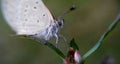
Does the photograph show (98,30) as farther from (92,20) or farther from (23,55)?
(23,55)

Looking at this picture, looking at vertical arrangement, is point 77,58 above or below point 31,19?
above

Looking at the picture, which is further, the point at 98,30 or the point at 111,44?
the point at 98,30

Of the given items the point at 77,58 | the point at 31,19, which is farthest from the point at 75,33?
the point at 77,58

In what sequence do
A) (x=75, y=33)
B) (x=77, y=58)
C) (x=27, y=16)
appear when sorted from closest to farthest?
(x=77, y=58) → (x=27, y=16) → (x=75, y=33)

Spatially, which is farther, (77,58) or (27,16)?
(27,16)

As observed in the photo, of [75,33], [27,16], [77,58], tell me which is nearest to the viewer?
[77,58]

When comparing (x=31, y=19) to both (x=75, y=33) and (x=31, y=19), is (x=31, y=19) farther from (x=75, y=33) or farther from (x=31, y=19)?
(x=75, y=33)

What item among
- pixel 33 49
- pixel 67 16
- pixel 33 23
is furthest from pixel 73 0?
pixel 33 23
